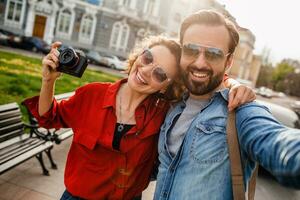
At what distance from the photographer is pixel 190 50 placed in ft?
6.59

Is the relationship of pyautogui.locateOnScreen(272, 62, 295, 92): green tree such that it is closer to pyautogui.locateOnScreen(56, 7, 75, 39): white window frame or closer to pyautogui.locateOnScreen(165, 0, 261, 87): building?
pyautogui.locateOnScreen(165, 0, 261, 87): building

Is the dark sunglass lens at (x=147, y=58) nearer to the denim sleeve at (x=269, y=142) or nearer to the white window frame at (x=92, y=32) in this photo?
the denim sleeve at (x=269, y=142)

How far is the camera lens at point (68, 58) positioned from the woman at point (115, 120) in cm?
4

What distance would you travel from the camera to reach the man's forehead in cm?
197

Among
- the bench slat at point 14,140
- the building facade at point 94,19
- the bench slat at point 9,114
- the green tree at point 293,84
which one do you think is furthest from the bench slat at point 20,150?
the green tree at point 293,84

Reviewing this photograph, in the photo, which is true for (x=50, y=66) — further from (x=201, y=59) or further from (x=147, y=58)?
(x=201, y=59)

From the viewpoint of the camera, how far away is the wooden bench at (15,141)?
3785mm

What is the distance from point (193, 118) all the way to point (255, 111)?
0.44 m

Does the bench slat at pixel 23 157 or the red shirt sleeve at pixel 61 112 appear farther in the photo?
the bench slat at pixel 23 157

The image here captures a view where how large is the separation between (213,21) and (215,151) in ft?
2.54

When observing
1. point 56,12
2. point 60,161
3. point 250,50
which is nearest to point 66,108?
point 60,161

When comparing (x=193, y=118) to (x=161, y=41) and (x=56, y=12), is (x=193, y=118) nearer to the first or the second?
(x=161, y=41)

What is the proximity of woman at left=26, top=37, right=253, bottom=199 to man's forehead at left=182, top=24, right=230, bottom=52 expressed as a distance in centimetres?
35

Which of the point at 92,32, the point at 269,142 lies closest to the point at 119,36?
the point at 92,32
